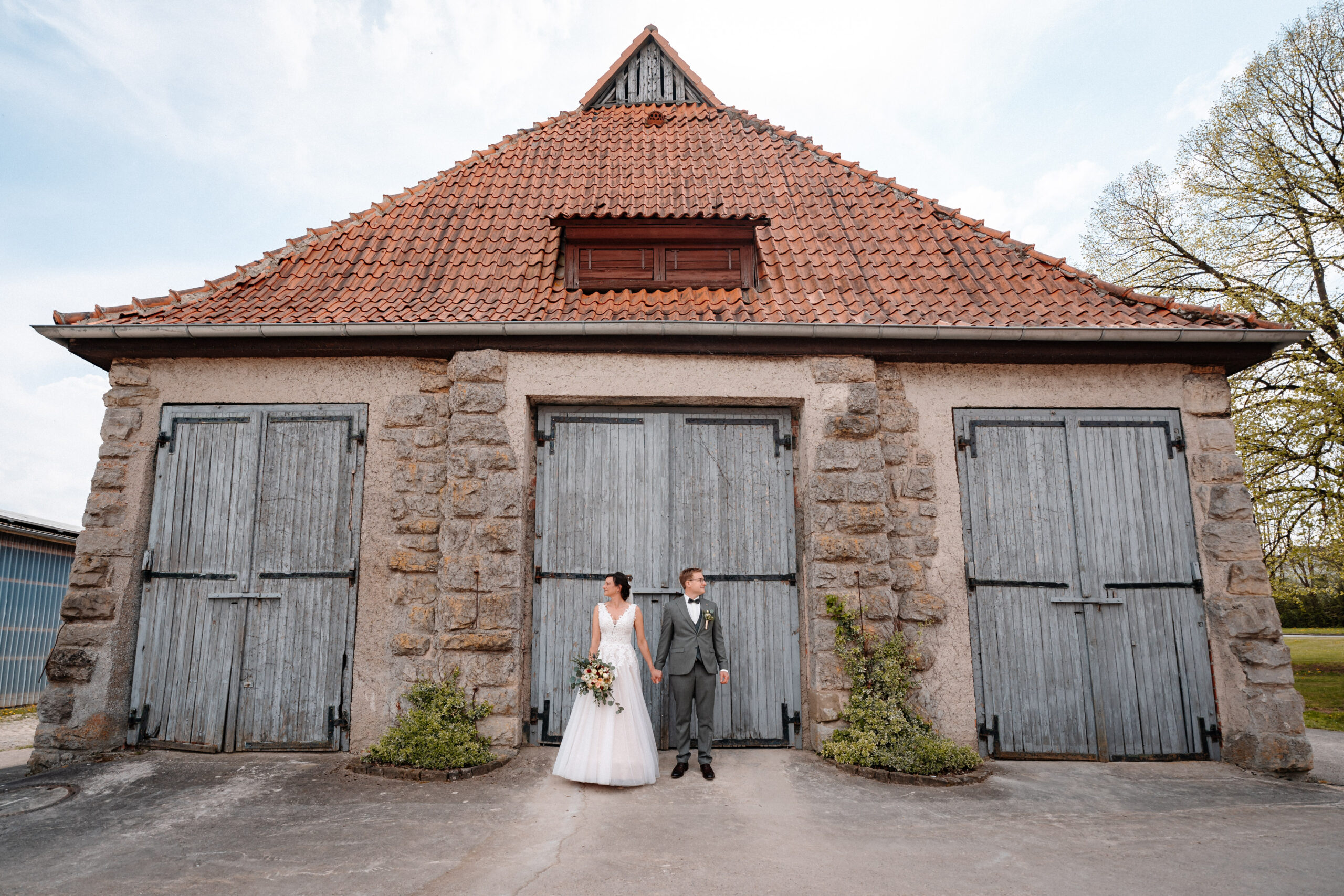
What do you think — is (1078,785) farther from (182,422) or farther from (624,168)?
(182,422)

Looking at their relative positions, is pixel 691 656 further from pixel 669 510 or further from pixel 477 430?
pixel 477 430

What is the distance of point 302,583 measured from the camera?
6051 millimetres

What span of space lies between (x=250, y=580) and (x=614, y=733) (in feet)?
11.5

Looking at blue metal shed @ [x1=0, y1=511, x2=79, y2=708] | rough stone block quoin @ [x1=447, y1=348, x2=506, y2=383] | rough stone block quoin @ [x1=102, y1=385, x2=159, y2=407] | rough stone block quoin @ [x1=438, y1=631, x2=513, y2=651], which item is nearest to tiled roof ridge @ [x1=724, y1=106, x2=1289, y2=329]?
rough stone block quoin @ [x1=447, y1=348, x2=506, y2=383]

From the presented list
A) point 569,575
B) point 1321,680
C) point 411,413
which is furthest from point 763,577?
point 1321,680

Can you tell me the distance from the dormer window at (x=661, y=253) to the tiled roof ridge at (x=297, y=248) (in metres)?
2.37

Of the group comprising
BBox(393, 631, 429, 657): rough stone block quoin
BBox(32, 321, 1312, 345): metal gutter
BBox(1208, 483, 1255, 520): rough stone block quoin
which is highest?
BBox(32, 321, 1312, 345): metal gutter

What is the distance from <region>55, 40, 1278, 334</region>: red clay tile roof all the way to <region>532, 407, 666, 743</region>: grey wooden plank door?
3.35 ft

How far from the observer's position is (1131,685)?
19.8ft

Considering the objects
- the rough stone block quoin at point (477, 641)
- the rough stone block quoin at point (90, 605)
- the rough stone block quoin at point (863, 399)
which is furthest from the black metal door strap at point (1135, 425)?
the rough stone block quoin at point (90, 605)

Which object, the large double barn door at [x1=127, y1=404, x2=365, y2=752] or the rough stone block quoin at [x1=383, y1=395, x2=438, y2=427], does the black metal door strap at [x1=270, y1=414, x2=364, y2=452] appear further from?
the rough stone block quoin at [x1=383, y1=395, x2=438, y2=427]

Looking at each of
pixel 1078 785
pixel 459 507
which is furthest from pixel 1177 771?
pixel 459 507

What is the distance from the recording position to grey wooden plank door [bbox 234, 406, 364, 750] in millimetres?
5891

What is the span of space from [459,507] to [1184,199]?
42.9ft
